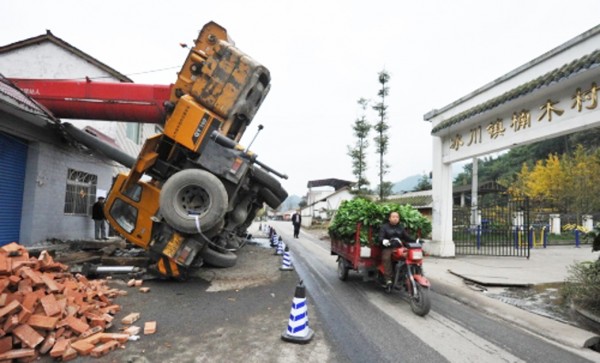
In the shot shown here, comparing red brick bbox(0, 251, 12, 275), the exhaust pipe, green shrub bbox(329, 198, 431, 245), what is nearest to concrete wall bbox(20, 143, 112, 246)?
the exhaust pipe

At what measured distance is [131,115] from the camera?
936 cm

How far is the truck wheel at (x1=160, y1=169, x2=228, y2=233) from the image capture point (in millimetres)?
6875

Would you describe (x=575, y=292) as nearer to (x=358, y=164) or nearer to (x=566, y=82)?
(x=566, y=82)

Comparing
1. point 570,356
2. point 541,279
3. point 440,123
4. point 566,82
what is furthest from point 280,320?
point 440,123

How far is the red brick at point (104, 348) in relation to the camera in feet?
12.6

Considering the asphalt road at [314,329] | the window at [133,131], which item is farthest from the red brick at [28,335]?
the window at [133,131]

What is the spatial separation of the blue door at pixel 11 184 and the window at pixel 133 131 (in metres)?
7.74

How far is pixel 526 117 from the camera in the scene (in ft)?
32.2

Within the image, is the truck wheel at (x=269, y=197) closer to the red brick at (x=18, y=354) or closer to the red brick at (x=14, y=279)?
the red brick at (x=14, y=279)

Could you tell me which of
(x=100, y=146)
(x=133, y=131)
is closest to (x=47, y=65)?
(x=133, y=131)

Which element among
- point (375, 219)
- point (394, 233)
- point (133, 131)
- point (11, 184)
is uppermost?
point (133, 131)

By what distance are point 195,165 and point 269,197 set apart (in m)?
2.34

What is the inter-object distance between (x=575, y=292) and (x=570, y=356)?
2.75 m

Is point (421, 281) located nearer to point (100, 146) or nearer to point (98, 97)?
point (98, 97)
